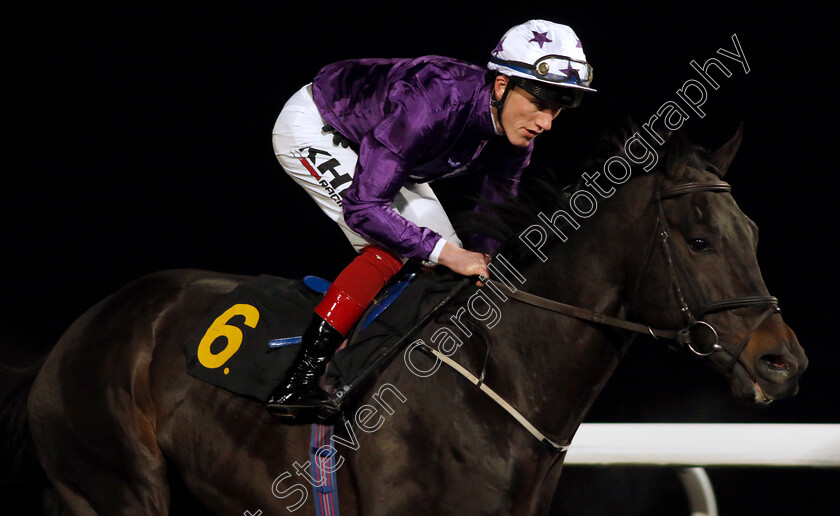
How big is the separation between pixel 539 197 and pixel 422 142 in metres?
0.34

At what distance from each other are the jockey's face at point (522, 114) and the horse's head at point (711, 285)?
14.8 inches

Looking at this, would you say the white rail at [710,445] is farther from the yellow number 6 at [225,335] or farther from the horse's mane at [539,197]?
the yellow number 6 at [225,335]

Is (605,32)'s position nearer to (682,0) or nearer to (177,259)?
(682,0)

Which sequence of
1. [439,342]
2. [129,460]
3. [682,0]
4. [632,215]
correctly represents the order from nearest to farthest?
[632,215] < [439,342] < [129,460] < [682,0]

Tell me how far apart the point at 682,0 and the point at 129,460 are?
8.93ft

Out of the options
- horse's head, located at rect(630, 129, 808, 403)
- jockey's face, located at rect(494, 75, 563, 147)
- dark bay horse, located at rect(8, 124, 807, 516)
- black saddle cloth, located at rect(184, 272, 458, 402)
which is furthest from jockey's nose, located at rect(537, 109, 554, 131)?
black saddle cloth, located at rect(184, 272, 458, 402)

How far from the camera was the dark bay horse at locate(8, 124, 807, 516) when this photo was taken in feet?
5.76

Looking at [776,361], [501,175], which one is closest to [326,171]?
[501,175]

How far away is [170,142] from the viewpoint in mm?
3441

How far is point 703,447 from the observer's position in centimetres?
286

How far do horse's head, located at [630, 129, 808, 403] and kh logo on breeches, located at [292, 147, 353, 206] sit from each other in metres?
0.94

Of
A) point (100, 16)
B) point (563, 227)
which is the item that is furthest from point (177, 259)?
point (563, 227)

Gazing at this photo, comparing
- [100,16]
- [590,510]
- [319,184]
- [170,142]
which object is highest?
[100,16]

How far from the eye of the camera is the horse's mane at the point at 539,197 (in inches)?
79.7
